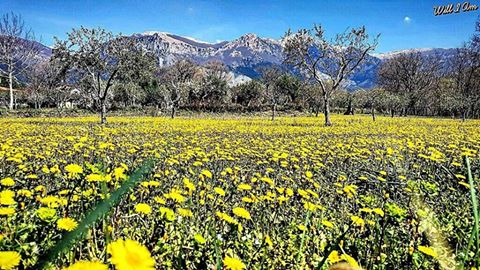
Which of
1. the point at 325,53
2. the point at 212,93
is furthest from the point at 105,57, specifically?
the point at 212,93

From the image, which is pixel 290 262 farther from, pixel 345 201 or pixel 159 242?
pixel 345 201

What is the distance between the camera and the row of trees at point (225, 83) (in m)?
30.2

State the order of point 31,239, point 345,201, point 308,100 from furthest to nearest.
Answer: point 308,100
point 345,201
point 31,239

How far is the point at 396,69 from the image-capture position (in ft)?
283

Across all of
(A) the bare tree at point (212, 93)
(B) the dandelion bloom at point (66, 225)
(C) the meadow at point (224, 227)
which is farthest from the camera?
(A) the bare tree at point (212, 93)

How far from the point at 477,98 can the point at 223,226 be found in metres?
59.6

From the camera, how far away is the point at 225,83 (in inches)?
3639

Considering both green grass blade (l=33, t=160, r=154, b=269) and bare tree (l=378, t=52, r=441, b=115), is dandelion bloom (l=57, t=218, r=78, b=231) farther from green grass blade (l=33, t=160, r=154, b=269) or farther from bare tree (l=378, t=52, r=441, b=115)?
bare tree (l=378, t=52, r=441, b=115)

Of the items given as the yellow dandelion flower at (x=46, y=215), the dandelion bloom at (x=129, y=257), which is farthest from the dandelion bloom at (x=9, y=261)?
the yellow dandelion flower at (x=46, y=215)

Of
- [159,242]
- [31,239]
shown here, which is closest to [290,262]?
[159,242]

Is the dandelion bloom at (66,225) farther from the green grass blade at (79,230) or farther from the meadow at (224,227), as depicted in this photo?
the green grass blade at (79,230)

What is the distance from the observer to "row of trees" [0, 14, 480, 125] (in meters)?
30.2

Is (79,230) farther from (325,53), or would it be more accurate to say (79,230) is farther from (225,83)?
(225,83)

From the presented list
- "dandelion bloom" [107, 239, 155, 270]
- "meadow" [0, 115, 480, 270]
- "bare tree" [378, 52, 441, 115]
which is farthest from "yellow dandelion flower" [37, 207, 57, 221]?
"bare tree" [378, 52, 441, 115]
